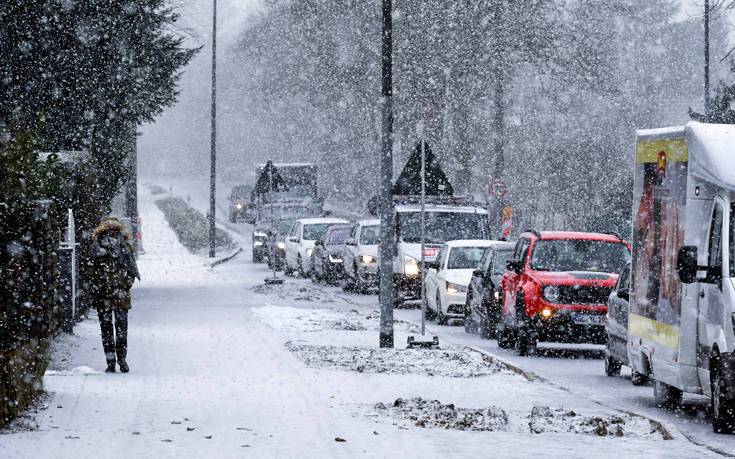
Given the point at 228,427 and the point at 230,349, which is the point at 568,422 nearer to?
the point at 228,427

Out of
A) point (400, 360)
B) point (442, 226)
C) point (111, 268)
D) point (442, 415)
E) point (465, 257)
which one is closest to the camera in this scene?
point (442, 415)

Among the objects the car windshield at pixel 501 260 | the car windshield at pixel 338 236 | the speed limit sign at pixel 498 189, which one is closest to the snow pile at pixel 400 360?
the car windshield at pixel 501 260

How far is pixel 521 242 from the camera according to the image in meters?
19.8

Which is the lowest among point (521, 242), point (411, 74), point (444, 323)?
point (444, 323)

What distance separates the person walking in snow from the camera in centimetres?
1452

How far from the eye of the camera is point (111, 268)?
48.5 ft

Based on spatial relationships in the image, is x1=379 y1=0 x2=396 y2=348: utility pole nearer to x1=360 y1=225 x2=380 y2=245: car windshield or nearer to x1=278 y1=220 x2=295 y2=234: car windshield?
x1=360 y1=225 x2=380 y2=245: car windshield

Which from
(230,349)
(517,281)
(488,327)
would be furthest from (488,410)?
(488,327)

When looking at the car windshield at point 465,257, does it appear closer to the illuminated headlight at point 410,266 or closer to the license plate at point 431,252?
the illuminated headlight at point 410,266

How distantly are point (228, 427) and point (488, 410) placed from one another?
2.30 m

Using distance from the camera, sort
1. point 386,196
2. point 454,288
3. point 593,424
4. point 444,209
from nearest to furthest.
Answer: point 593,424 < point 386,196 < point 454,288 < point 444,209

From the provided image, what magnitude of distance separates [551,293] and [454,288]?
5.71 m

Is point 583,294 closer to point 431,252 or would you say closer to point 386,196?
point 386,196

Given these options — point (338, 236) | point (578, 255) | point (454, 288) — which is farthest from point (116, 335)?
point (338, 236)
